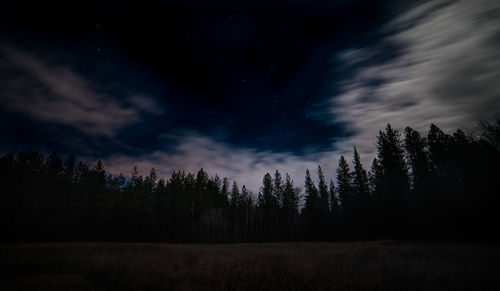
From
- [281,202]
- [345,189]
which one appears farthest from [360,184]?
[281,202]

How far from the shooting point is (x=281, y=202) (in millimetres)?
53875

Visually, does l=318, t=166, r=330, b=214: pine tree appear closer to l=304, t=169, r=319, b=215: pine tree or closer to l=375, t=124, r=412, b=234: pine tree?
l=304, t=169, r=319, b=215: pine tree

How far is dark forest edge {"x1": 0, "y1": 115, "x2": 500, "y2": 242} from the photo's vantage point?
72.3 feet

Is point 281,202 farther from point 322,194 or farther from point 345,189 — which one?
point 345,189

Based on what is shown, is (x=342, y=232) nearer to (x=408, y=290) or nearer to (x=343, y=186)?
(x=343, y=186)

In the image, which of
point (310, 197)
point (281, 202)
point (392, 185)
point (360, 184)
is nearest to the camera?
point (392, 185)

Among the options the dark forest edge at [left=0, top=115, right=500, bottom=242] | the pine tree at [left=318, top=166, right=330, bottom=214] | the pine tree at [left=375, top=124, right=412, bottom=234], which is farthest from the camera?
the pine tree at [left=318, top=166, right=330, bottom=214]

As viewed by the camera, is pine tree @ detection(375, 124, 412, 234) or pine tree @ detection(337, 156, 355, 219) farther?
pine tree @ detection(337, 156, 355, 219)

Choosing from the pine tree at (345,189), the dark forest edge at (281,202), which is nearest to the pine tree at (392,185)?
the dark forest edge at (281,202)

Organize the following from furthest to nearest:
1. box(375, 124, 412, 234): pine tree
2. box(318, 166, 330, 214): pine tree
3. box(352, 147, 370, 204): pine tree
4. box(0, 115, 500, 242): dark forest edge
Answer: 1. box(318, 166, 330, 214): pine tree
2. box(352, 147, 370, 204): pine tree
3. box(375, 124, 412, 234): pine tree
4. box(0, 115, 500, 242): dark forest edge

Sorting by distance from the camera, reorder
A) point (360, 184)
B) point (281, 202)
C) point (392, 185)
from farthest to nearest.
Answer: point (281, 202), point (360, 184), point (392, 185)

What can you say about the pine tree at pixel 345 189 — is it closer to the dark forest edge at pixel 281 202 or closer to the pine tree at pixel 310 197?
the dark forest edge at pixel 281 202

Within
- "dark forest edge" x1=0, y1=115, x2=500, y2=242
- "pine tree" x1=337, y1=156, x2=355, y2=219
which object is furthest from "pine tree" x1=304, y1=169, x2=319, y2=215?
"pine tree" x1=337, y1=156, x2=355, y2=219

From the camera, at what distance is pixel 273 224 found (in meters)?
47.1
